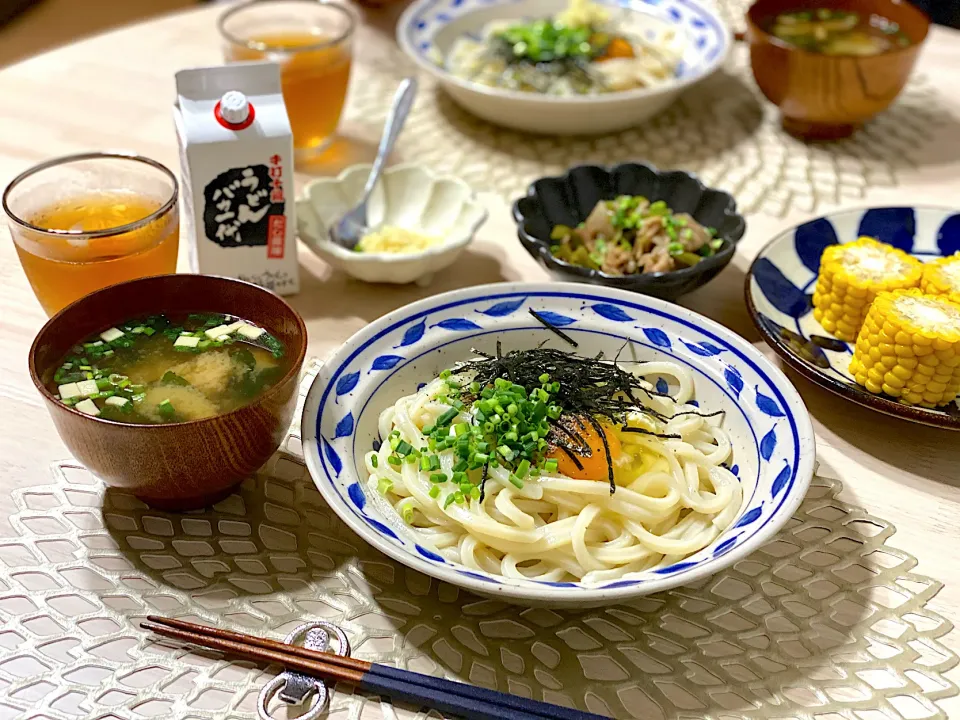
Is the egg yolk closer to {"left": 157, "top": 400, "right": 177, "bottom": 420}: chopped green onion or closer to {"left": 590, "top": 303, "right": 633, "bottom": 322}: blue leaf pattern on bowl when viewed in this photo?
{"left": 590, "top": 303, "right": 633, "bottom": 322}: blue leaf pattern on bowl

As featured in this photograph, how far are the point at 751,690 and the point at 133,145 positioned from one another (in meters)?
2.32

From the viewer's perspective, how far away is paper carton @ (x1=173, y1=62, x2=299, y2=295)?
199cm

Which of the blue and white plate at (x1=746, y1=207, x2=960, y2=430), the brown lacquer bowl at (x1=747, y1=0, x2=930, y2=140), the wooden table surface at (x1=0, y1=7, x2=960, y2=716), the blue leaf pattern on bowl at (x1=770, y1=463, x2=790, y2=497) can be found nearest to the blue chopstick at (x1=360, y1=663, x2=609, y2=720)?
the blue leaf pattern on bowl at (x1=770, y1=463, x2=790, y2=497)

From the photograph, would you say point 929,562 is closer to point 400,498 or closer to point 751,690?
point 751,690

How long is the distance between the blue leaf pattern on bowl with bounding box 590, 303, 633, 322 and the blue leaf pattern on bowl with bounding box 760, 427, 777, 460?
1.30ft

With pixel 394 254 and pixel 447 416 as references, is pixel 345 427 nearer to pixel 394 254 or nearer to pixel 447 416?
pixel 447 416

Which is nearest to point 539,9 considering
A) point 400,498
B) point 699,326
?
point 699,326

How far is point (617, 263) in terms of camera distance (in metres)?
2.14

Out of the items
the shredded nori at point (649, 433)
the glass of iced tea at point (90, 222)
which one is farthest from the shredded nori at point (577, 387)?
the glass of iced tea at point (90, 222)

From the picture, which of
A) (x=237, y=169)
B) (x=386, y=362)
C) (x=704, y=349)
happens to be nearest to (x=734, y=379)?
(x=704, y=349)

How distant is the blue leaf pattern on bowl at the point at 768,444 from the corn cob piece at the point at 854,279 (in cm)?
52

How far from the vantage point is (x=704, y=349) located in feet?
6.00

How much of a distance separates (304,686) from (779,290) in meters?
1.41

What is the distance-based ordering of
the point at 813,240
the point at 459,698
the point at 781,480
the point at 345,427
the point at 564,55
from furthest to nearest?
the point at 564,55, the point at 813,240, the point at 345,427, the point at 781,480, the point at 459,698
